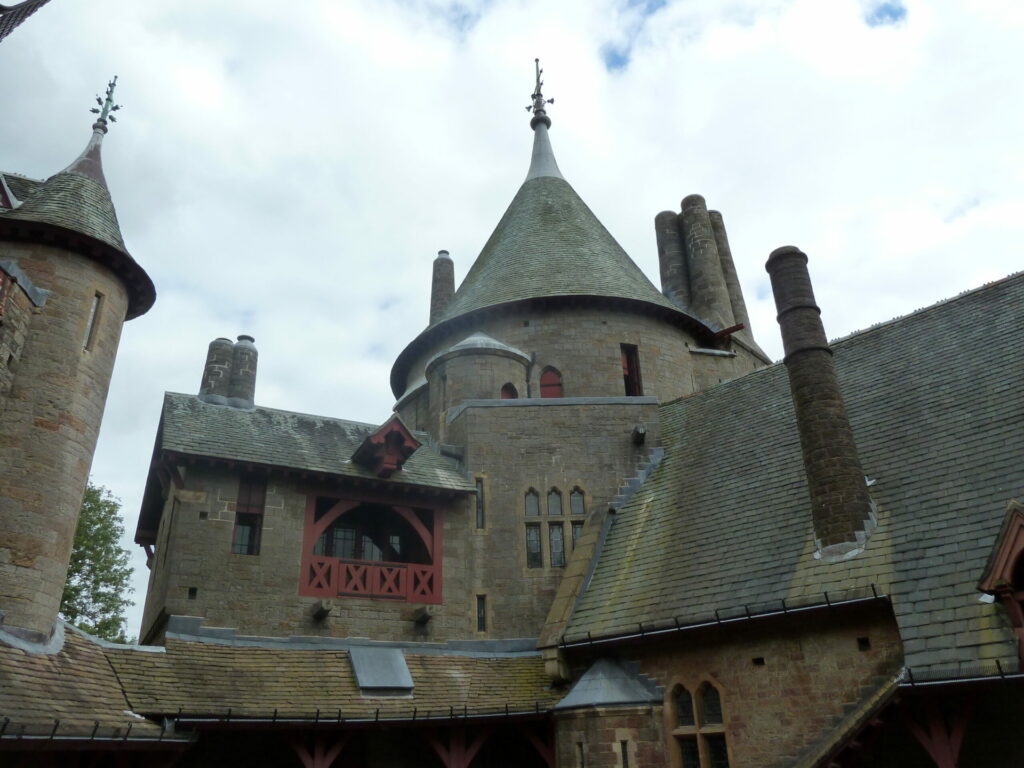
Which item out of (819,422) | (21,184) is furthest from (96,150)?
(819,422)

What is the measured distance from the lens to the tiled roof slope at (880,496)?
10.9 metres

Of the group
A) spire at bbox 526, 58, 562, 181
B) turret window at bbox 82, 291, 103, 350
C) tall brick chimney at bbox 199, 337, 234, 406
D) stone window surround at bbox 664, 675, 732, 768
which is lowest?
stone window surround at bbox 664, 675, 732, 768

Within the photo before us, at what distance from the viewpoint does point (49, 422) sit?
42.7 feet

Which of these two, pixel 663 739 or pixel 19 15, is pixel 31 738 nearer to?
pixel 19 15

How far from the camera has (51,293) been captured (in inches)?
540

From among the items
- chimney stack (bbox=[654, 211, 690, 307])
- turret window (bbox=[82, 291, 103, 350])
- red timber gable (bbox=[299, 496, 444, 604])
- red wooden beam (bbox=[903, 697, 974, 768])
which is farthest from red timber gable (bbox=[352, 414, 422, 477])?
chimney stack (bbox=[654, 211, 690, 307])

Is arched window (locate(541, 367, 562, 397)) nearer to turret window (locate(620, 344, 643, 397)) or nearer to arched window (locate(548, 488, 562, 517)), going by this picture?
turret window (locate(620, 344, 643, 397))

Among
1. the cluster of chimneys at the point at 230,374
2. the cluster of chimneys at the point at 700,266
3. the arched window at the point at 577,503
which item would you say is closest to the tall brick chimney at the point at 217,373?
the cluster of chimneys at the point at 230,374

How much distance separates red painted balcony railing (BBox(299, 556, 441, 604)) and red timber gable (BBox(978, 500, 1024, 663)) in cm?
989

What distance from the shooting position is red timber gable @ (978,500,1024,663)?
980 cm

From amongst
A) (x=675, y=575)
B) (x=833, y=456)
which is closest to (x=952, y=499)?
(x=833, y=456)

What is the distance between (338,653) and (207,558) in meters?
2.92

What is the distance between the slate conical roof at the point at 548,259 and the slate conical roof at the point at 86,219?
9.26m

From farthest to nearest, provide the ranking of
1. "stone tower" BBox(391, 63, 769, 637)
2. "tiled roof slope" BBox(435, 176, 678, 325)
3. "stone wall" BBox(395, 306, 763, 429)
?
"tiled roof slope" BBox(435, 176, 678, 325)
"stone wall" BBox(395, 306, 763, 429)
"stone tower" BBox(391, 63, 769, 637)
